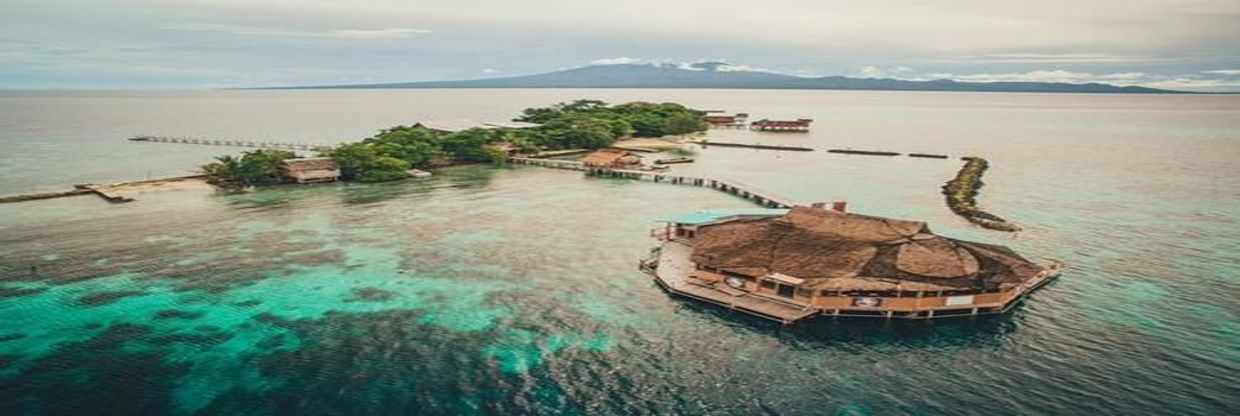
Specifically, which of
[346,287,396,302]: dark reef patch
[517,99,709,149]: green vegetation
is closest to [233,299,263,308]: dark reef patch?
[346,287,396,302]: dark reef patch

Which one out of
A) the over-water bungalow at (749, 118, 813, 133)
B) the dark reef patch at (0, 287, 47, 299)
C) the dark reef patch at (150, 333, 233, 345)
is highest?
the over-water bungalow at (749, 118, 813, 133)

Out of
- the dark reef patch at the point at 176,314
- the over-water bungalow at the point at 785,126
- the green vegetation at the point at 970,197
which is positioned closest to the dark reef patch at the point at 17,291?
the dark reef patch at the point at 176,314

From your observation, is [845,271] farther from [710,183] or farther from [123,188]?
[123,188]

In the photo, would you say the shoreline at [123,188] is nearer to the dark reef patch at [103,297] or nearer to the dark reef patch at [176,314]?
the dark reef patch at [103,297]

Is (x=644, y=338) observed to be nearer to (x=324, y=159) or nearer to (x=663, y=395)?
(x=663, y=395)

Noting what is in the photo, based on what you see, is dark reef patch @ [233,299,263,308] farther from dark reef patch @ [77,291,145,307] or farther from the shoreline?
the shoreline

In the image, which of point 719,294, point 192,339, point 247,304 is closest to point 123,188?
point 247,304

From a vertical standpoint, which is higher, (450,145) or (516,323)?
(450,145)
